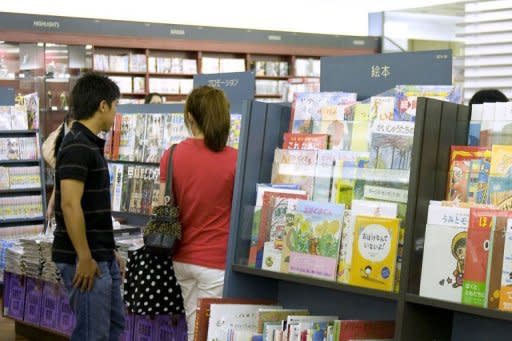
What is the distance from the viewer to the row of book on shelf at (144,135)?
5.02m

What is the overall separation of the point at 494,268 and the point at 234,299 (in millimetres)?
980

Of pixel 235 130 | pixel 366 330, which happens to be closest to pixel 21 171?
pixel 235 130

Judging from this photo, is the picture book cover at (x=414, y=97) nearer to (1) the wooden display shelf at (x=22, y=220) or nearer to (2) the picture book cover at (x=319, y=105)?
(2) the picture book cover at (x=319, y=105)

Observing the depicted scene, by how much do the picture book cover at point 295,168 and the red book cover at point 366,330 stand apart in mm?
472

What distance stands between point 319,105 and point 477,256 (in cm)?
98

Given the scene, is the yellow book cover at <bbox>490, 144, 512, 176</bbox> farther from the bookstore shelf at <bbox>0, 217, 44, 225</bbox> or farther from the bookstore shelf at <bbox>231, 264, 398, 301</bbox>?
the bookstore shelf at <bbox>0, 217, 44, 225</bbox>

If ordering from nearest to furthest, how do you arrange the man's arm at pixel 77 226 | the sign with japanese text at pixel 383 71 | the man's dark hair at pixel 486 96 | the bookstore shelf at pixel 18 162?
the sign with japanese text at pixel 383 71
the man's arm at pixel 77 226
the man's dark hair at pixel 486 96
the bookstore shelf at pixel 18 162

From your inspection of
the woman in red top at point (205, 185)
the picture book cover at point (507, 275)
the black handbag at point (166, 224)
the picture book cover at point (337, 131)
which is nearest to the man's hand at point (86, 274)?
the black handbag at point (166, 224)

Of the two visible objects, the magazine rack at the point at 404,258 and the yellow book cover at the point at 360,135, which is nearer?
the magazine rack at the point at 404,258

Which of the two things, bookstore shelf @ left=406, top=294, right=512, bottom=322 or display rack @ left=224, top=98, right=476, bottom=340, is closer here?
bookstore shelf @ left=406, top=294, right=512, bottom=322

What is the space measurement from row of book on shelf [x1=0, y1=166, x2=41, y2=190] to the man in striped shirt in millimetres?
5020

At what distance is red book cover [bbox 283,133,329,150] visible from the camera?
9.78 feet

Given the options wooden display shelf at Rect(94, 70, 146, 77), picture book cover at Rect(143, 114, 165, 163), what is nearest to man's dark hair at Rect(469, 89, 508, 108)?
picture book cover at Rect(143, 114, 165, 163)

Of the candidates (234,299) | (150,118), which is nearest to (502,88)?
(150,118)
